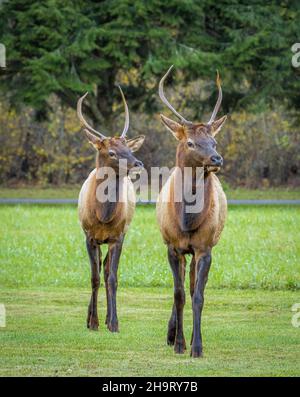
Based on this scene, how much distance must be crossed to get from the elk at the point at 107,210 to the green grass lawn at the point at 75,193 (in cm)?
2207

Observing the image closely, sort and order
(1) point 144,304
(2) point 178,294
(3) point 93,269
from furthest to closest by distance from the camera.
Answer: (1) point 144,304, (3) point 93,269, (2) point 178,294

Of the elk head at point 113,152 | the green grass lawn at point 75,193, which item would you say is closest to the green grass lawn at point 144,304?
the elk head at point 113,152

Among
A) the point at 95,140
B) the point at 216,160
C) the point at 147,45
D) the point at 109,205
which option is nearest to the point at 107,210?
the point at 109,205

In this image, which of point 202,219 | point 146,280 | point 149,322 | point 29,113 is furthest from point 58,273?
point 29,113

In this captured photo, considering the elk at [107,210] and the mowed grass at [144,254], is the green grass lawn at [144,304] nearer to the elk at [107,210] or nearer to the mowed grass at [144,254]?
the mowed grass at [144,254]

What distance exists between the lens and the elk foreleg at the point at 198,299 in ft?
39.3

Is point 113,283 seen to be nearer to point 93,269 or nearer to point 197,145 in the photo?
point 93,269

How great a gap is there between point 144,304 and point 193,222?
162 inches

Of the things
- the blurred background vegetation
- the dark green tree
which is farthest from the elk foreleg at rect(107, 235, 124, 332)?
the blurred background vegetation

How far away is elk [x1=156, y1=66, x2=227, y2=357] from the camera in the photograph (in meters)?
12.1

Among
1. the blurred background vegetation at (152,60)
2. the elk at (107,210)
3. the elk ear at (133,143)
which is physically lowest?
the elk at (107,210)

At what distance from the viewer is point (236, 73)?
117ft

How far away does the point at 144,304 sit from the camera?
53.6 ft

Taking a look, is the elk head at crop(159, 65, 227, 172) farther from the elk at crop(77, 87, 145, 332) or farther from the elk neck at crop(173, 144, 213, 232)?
the elk at crop(77, 87, 145, 332)
